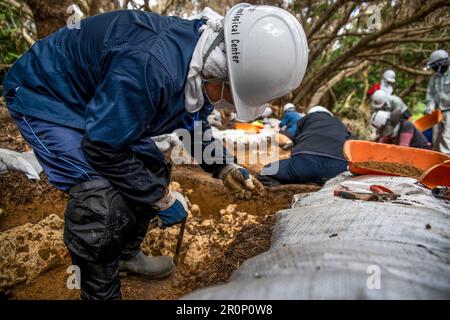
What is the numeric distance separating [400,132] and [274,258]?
375 centimetres

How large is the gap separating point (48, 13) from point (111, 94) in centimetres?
292

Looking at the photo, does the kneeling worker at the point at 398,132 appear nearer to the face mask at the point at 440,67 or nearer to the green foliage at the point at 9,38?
the face mask at the point at 440,67

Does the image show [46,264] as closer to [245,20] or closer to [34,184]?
[34,184]

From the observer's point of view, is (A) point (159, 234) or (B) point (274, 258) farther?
(A) point (159, 234)

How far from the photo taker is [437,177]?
1.85m

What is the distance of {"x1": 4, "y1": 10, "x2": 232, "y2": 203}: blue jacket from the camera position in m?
1.11

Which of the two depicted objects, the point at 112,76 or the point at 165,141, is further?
the point at 165,141

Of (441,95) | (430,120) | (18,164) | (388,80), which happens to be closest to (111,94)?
(18,164)

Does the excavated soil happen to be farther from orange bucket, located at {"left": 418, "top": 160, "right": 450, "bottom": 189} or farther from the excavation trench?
the excavation trench

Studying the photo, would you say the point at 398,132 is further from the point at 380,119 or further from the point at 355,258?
the point at 355,258

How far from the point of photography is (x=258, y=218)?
2543mm

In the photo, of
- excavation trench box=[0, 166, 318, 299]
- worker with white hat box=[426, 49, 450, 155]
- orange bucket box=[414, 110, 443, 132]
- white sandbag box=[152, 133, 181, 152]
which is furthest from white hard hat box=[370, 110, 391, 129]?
white sandbag box=[152, 133, 181, 152]

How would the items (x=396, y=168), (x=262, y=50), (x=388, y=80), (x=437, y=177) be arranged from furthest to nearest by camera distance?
1. (x=388, y=80)
2. (x=396, y=168)
3. (x=437, y=177)
4. (x=262, y=50)
